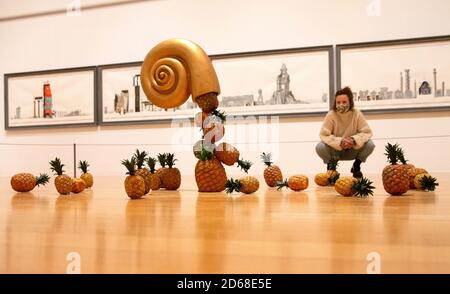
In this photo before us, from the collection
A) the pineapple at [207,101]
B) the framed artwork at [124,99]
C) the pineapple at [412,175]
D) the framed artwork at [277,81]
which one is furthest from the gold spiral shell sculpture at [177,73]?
the framed artwork at [124,99]

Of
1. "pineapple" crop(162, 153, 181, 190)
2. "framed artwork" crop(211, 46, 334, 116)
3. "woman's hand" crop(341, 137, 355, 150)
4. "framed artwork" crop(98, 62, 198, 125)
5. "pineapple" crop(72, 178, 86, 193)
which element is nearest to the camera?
"pineapple" crop(72, 178, 86, 193)

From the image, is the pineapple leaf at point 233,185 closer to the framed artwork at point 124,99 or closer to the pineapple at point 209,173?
the pineapple at point 209,173

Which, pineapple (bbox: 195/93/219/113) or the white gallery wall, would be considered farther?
the white gallery wall

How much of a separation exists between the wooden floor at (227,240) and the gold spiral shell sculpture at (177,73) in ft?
2.37

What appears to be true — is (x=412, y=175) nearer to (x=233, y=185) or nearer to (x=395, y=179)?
(x=395, y=179)

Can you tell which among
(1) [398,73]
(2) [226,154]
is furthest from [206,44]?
(2) [226,154]

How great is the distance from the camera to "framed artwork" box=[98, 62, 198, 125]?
4133 mm

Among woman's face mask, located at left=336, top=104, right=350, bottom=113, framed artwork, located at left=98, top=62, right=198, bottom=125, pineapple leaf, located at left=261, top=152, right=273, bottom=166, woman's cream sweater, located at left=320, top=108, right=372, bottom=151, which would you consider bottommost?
pineapple leaf, located at left=261, top=152, right=273, bottom=166

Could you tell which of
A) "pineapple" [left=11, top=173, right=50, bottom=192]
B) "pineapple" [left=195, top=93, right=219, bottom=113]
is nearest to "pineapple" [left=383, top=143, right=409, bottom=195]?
"pineapple" [left=195, top=93, right=219, bottom=113]

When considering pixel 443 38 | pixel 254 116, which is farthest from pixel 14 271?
pixel 443 38

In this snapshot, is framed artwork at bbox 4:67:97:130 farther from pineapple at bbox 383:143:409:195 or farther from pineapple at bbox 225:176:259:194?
pineapple at bbox 383:143:409:195

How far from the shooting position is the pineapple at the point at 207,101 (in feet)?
5.53

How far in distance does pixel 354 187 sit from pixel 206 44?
114 inches

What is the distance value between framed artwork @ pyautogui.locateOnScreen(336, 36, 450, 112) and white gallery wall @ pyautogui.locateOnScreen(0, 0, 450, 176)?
0.08 m
